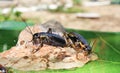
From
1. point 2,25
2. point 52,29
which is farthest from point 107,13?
point 52,29

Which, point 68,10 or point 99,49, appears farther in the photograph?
point 68,10

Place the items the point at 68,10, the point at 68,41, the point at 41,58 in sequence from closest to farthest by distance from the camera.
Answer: the point at 41,58 < the point at 68,41 < the point at 68,10

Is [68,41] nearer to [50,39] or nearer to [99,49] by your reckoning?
[50,39]

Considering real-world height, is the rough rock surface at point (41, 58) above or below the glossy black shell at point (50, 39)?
below

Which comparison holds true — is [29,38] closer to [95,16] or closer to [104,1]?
[95,16]

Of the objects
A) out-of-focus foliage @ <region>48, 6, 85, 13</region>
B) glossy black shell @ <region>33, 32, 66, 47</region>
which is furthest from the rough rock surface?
out-of-focus foliage @ <region>48, 6, 85, 13</region>

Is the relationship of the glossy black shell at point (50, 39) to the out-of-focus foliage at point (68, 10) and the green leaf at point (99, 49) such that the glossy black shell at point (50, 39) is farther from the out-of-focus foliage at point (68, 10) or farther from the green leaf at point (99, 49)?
the out-of-focus foliage at point (68, 10)

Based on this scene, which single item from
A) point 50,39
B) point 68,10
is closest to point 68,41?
point 50,39

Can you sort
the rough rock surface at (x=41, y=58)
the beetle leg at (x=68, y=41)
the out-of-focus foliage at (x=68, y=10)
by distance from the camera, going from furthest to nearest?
1. the out-of-focus foliage at (x=68, y=10)
2. the beetle leg at (x=68, y=41)
3. the rough rock surface at (x=41, y=58)

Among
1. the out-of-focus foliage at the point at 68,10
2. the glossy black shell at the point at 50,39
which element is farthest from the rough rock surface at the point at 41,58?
the out-of-focus foliage at the point at 68,10
